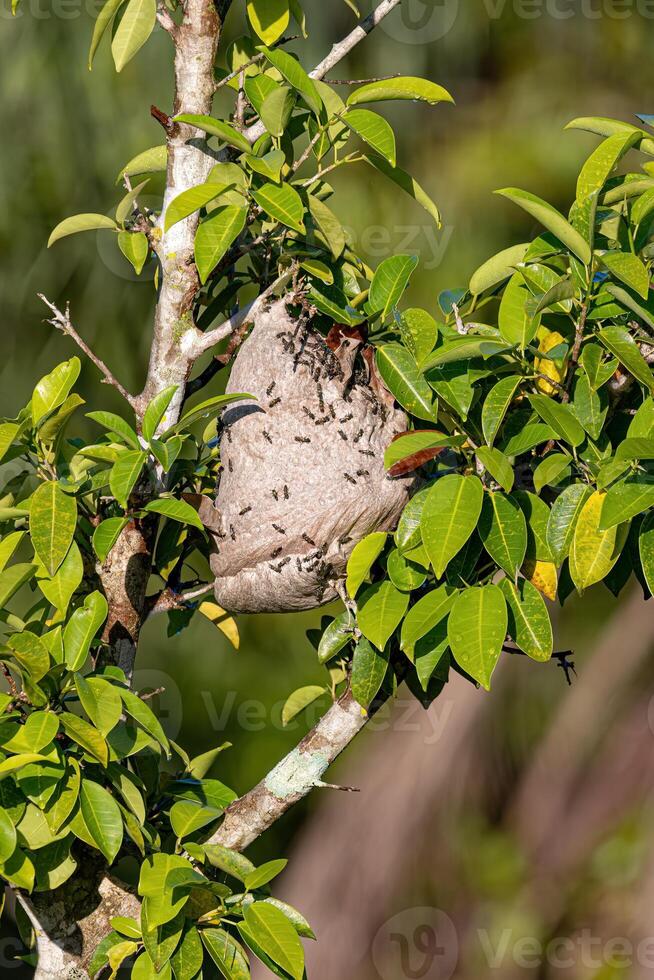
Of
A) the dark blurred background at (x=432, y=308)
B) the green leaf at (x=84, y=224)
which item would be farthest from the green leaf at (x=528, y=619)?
the dark blurred background at (x=432, y=308)

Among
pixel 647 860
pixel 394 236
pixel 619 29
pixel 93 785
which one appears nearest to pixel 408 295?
pixel 394 236

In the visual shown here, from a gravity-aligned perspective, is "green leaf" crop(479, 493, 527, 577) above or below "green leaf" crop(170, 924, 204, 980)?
above

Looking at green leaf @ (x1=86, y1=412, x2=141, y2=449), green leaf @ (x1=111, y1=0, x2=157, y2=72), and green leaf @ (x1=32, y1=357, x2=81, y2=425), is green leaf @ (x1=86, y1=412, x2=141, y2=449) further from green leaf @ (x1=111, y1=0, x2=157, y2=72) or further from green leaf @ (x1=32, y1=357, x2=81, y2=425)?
green leaf @ (x1=111, y1=0, x2=157, y2=72)

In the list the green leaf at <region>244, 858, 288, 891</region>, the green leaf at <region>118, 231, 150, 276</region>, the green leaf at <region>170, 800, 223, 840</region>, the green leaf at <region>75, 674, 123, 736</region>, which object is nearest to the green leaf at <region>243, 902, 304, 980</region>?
the green leaf at <region>244, 858, 288, 891</region>

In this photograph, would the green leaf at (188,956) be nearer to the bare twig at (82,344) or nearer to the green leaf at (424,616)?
the green leaf at (424,616)

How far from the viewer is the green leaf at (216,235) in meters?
0.97

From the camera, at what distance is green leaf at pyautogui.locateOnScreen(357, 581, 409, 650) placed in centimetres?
96

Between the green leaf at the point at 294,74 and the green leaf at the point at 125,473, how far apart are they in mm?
383

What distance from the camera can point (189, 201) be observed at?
0.96 metres

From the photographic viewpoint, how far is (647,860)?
219 centimetres

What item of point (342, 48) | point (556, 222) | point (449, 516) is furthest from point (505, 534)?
point (342, 48)

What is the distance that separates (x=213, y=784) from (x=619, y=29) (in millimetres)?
2632

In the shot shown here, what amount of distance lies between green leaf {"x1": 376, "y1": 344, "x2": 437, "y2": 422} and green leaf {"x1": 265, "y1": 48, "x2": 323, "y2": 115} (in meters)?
0.25

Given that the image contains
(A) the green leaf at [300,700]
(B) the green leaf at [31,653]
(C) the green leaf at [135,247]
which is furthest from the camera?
A: (A) the green leaf at [300,700]
